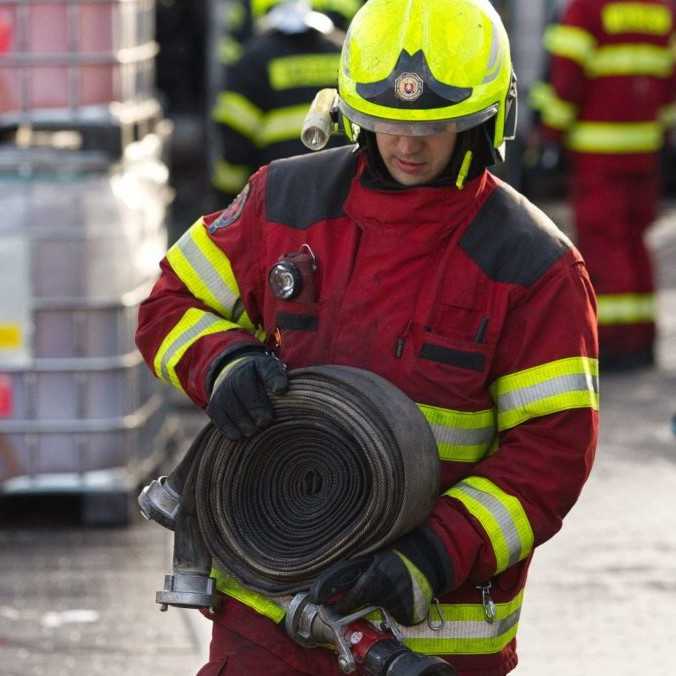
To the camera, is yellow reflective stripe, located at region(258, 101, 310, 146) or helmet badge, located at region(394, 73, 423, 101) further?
yellow reflective stripe, located at region(258, 101, 310, 146)

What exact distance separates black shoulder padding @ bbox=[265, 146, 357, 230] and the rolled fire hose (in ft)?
1.02

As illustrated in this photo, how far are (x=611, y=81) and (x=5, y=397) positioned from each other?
3692mm

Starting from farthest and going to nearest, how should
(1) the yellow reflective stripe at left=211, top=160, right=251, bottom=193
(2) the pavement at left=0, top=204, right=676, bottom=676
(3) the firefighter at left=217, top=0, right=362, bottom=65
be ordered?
(3) the firefighter at left=217, top=0, right=362, bottom=65 < (1) the yellow reflective stripe at left=211, top=160, right=251, bottom=193 < (2) the pavement at left=0, top=204, right=676, bottom=676

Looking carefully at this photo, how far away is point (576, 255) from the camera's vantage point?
10.4 feet

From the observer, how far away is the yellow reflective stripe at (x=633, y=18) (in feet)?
27.7

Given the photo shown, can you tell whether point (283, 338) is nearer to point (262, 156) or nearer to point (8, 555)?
point (8, 555)

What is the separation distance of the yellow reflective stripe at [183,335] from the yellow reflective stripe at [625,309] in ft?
18.4

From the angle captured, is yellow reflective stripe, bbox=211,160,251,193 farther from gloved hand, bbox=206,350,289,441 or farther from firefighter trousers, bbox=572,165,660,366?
gloved hand, bbox=206,350,289,441

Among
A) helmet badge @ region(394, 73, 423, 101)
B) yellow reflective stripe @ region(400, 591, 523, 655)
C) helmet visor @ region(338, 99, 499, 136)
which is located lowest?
yellow reflective stripe @ region(400, 591, 523, 655)

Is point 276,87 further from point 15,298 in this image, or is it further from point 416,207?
point 416,207

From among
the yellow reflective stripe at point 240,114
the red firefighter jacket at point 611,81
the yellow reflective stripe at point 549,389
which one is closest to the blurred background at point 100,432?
the yellow reflective stripe at point 240,114

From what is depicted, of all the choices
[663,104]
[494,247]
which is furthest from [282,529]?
[663,104]

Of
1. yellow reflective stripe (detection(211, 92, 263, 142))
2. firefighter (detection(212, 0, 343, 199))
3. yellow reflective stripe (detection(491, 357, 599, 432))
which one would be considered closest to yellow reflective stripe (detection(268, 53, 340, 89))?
firefighter (detection(212, 0, 343, 199))

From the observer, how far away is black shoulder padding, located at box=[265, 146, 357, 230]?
323 centimetres
